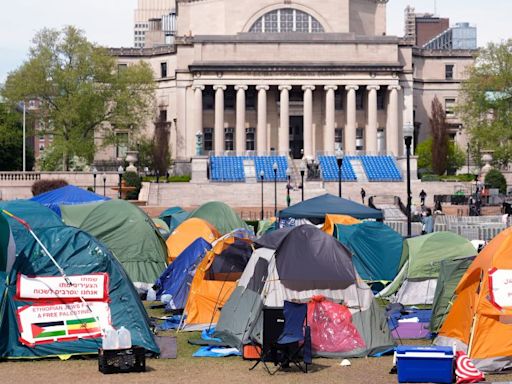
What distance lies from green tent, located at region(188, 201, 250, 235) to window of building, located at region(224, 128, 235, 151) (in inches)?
2118

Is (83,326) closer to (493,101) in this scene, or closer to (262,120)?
(493,101)

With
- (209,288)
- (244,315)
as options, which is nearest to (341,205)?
(209,288)

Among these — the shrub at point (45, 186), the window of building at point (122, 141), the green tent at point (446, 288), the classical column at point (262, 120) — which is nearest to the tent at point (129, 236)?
the green tent at point (446, 288)

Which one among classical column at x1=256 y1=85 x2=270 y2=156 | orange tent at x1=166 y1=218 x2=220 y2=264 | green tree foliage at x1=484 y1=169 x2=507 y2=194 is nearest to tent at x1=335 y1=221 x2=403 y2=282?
orange tent at x1=166 y1=218 x2=220 y2=264

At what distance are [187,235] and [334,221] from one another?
442 centimetres

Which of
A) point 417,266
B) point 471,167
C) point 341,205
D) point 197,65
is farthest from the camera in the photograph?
point 471,167

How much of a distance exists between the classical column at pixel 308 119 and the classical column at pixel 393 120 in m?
6.64

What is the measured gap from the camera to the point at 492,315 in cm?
1806

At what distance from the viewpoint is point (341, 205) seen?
36031mm

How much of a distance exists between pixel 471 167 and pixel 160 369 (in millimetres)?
83557

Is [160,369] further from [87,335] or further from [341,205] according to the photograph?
[341,205]

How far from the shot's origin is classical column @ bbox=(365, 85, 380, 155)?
90.4 meters

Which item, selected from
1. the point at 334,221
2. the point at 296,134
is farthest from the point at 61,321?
A: the point at 296,134

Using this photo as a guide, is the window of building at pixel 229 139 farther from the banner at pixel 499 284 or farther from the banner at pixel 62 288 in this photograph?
the banner at pixel 499 284
